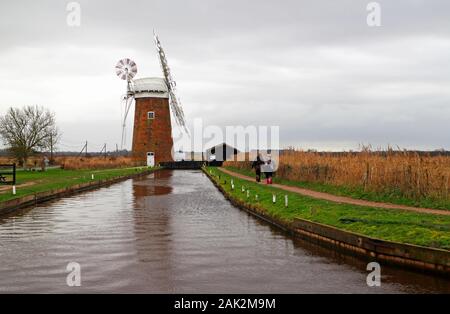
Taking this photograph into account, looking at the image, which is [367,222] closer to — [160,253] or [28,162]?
[160,253]

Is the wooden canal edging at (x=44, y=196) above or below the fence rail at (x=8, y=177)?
below

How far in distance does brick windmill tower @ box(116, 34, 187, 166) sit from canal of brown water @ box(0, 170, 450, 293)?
55.5 meters

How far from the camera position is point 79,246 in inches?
542

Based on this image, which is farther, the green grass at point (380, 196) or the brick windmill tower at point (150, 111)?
the brick windmill tower at point (150, 111)

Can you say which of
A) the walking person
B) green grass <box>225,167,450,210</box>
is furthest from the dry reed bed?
the walking person

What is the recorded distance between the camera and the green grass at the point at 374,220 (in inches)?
474

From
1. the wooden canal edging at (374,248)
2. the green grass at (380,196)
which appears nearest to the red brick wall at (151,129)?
the green grass at (380,196)

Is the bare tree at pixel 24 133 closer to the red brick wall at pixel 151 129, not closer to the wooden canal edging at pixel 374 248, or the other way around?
the red brick wall at pixel 151 129

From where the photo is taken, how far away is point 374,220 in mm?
14539

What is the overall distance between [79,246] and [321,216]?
771 centimetres

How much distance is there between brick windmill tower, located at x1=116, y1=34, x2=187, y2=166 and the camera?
7538cm

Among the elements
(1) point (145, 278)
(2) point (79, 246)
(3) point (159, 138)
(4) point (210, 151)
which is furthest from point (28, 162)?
(1) point (145, 278)

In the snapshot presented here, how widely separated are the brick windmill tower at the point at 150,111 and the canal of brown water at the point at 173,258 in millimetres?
55504

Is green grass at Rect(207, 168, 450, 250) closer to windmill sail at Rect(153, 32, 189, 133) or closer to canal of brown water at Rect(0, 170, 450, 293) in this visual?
canal of brown water at Rect(0, 170, 450, 293)
